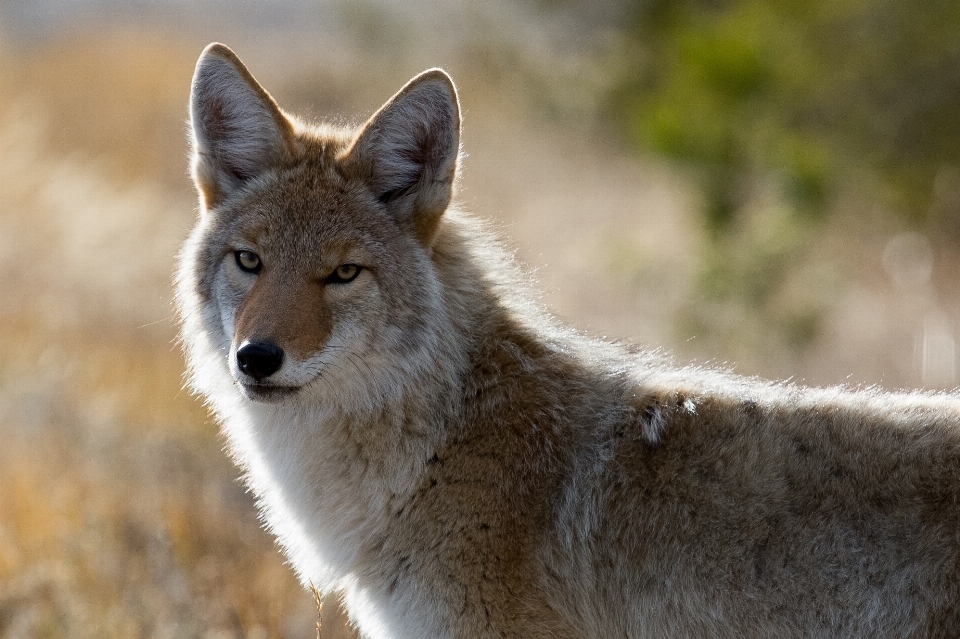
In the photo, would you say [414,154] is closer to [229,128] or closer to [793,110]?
[229,128]

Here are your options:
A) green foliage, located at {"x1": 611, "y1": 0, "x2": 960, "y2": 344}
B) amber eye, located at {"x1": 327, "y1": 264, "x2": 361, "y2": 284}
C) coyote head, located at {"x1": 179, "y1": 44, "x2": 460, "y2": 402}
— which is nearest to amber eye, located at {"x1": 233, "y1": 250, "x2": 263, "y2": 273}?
coyote head, located at {"x1": 179, "y1": 44, "x2": 460, "y2": 402}

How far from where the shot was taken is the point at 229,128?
4402 mm

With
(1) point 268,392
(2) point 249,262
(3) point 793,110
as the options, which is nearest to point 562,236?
(3) point 793,110

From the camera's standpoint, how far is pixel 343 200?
4137 mm

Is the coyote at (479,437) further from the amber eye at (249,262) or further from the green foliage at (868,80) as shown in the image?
the green foliage at (868,80)

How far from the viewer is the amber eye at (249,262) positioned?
399cm

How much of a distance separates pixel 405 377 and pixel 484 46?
855 inches

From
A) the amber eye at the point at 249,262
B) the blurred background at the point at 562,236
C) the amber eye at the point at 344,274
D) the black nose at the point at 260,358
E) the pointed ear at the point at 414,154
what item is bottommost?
the blurred background at the point at 562,236

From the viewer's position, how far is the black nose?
3615mm

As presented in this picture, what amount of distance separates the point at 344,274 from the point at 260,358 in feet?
1.70

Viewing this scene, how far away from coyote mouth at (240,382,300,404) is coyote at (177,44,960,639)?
12 millimetres

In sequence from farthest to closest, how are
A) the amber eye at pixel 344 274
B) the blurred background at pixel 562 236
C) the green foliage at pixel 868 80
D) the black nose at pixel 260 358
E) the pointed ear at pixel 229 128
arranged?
the green foliage at pixel 868 80
the blurred background at pixel 562 236
the pointed ear at pixel 229 128
the amber eye at pixel 344 274
the black nose at pixel 260 358

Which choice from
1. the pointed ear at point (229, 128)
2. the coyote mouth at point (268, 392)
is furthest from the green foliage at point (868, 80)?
the coyote mouth at point (268, 392)

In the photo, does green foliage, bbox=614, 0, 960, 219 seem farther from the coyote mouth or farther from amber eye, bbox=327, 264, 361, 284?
the coyote mouth
